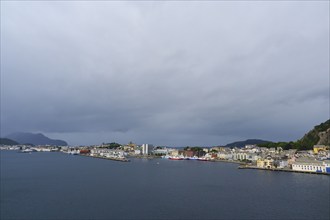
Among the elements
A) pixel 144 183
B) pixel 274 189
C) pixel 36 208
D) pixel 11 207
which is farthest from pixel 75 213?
pixel 274 189

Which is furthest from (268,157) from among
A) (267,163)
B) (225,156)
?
(225,156)

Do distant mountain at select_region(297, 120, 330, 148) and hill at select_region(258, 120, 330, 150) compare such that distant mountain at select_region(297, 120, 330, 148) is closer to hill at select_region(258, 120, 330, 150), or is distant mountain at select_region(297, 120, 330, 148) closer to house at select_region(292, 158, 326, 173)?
hill at select_region(258, 120, 330, 150)


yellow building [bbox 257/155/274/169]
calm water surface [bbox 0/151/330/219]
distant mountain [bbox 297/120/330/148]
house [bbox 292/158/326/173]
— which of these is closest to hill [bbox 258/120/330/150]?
distant mountain [bbox 297/120/330/148]

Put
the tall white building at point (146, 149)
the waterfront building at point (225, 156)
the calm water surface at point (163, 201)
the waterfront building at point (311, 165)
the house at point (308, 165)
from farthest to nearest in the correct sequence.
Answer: the tall white building at point (146, 149) → the waterfront building at point (225, 156) → the house at point (308, 165) → the waterfront building at point (311, 165) → the calm water surface at point (163, 201)

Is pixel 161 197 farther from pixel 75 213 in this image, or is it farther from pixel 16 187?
pixel 16 187

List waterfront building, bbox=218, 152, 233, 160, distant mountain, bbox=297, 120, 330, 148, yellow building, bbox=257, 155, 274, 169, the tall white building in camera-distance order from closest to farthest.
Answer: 1. yellow building, bbox=257, 155, 274, 169
2. distant mountain, bbox=297, 120, 330, 148
3. waterfront building, bbox=218, 152, 233, 160
4. the tall white building

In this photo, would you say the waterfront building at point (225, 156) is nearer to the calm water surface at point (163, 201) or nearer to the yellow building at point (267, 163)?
the yellow building at point (267, 163)

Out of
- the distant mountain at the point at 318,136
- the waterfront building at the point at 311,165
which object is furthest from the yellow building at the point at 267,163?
the distant mountain at the point at 318,136

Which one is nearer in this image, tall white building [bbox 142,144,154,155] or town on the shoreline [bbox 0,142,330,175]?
town on the shoreline [bbox 0,142,330,175]

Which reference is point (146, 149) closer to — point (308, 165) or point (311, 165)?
point (308, 165)

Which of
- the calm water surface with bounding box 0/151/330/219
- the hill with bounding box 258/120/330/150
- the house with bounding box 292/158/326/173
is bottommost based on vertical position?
the calm water surface with bounding box 0/151/330/219

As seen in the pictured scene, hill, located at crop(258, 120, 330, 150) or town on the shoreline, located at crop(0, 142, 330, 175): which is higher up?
hill, located at crop(258, 120, 330, 150)
